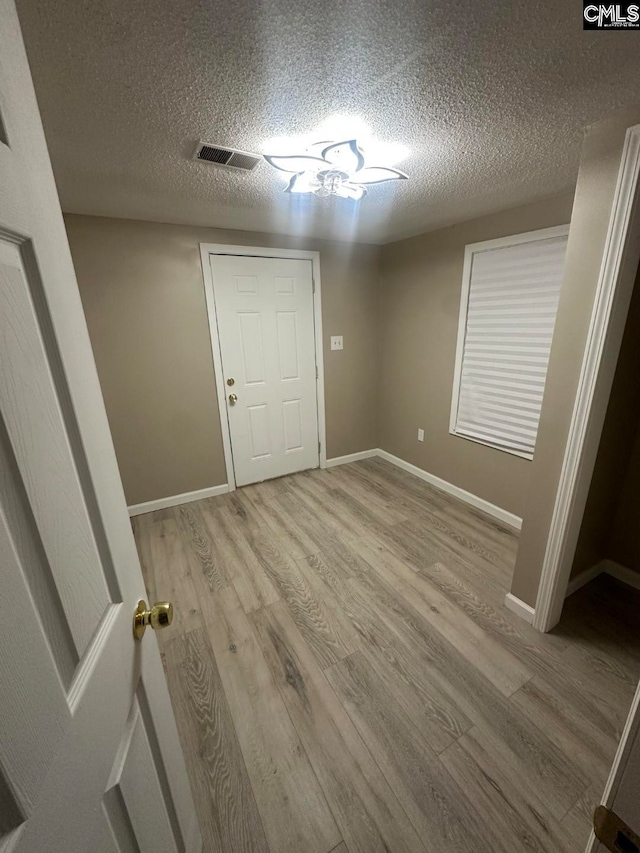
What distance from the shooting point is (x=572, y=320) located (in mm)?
1365

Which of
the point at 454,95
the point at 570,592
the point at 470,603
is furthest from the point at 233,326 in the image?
the point at 570,592

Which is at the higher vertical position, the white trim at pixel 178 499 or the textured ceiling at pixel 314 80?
the textured ceiling at pixel 314 80

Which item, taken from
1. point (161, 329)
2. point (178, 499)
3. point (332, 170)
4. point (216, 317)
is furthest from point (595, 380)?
point (178, 499)

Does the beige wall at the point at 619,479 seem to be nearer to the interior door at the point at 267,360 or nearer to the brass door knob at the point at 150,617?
the brass door knob at the point at 150,617

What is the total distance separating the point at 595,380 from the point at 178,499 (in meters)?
2.84

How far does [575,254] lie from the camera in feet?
4.38

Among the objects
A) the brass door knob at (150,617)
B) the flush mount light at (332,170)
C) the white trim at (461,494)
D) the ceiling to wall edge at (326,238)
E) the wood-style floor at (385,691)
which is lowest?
the wood-style floor at (385,691)

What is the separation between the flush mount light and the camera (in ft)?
4.41

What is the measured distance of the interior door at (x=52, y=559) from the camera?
1.17 feet

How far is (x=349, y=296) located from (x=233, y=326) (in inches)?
45.3

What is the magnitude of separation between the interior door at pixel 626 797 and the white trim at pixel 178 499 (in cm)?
280

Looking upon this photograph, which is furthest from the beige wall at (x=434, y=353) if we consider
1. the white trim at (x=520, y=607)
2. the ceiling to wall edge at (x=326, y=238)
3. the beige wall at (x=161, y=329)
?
the white trim at (x=520, y=607)

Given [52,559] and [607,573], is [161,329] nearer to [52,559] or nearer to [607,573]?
[52,559]

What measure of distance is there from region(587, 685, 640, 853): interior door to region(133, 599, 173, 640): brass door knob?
81cm
